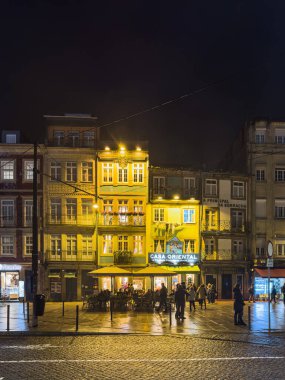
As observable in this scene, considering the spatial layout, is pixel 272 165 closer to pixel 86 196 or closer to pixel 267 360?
pixel 86 196

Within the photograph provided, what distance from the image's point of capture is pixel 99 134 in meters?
51.3

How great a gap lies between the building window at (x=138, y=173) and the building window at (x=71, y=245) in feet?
23.4

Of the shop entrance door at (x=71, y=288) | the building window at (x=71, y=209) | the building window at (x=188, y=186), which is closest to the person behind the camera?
the shop entrance door at (x=71, y=288)

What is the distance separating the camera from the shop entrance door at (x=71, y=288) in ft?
159

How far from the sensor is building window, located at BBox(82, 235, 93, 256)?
49438 millimetres

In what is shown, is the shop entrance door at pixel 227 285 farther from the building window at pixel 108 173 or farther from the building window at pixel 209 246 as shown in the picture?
the building window at pixel 108 173

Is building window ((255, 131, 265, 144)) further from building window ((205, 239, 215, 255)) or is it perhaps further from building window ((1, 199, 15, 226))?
building window ((1, 199, 15, 226))

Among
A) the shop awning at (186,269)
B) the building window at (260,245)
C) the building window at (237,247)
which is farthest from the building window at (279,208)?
the shop awning at (186,269)

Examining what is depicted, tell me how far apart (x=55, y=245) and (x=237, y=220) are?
1611 centimetres

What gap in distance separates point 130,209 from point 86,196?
3916mm

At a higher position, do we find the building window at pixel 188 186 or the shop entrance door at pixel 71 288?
the building window at pixel 188 186

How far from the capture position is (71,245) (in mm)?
49281

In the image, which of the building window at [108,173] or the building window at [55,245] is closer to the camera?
the building window at [55,245]

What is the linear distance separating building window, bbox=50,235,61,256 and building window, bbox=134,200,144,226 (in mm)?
6661
